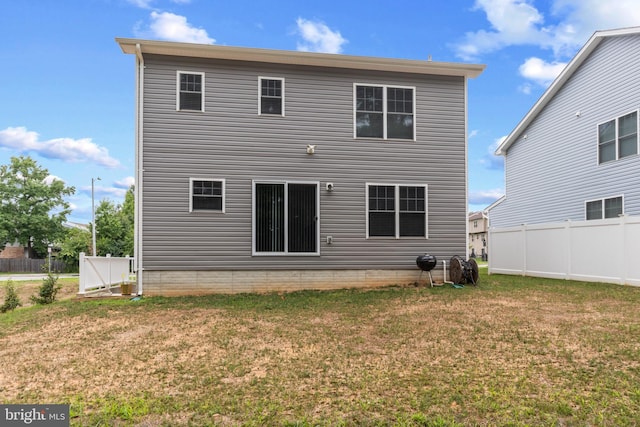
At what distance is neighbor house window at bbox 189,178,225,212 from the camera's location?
9500mm

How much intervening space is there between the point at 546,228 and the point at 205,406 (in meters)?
12.5

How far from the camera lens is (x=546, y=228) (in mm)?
12602

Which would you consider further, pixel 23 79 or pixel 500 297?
pixel 23 79

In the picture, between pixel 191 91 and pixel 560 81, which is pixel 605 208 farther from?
pixel 191 91

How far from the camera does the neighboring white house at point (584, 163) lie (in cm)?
1147

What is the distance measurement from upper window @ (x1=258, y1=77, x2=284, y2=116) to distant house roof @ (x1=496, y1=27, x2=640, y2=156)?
34.4ft

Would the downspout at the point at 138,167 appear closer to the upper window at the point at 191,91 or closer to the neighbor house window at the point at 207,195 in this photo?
the upper window at the point at 191,91

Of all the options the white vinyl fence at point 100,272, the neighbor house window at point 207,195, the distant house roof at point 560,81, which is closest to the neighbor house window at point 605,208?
the distant house roof at point 560,81

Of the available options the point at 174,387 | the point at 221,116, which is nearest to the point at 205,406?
the point at 174,387

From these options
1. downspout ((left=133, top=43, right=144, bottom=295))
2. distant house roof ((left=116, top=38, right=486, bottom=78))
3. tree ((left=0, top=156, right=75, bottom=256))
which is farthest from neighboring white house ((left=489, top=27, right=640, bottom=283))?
tree ((left=0, top=156, right=75, bottom=256))

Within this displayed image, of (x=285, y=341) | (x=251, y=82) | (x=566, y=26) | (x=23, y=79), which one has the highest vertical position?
(x=566, y=26)

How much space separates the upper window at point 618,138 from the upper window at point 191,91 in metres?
12.3

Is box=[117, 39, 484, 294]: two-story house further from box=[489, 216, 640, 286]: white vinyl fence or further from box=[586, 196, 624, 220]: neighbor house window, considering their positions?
box=[586, 196, 624, 220]: neighbor house window

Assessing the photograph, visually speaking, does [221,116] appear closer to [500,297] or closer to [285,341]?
[285,341]
